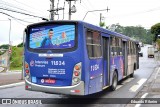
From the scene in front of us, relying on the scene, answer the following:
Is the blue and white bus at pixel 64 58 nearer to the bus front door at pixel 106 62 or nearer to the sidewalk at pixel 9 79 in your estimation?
the bus front door at pixel 106 62

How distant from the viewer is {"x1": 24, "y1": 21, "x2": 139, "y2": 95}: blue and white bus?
8.94 m

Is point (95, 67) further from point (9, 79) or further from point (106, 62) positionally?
point (9, 79)

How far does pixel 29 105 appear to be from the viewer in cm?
984

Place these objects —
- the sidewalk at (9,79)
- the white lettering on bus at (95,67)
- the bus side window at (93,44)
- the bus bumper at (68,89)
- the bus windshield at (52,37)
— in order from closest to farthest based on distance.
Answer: the bus bumper at (68,89) < the bus windshield at (52,37) < the bus side window at (93,44) < the white lettering on bus at (95,67) < the sidewalk at (9,79)

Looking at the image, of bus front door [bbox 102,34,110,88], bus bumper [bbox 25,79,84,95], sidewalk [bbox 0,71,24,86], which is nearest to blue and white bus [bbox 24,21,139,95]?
bus bumper [bbox 25,79,84,95]

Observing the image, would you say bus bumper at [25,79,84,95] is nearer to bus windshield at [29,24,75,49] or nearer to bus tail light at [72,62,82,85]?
bus tail light at [72,62,82,85]

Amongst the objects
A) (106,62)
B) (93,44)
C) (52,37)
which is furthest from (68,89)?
(106,62)

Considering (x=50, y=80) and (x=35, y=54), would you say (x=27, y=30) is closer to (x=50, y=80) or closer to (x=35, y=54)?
(x=35, y=54)

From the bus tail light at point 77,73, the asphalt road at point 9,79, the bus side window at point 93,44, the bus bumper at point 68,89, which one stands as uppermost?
the bus side window at point 93,44

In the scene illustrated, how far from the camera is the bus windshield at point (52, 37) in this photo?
9.22m

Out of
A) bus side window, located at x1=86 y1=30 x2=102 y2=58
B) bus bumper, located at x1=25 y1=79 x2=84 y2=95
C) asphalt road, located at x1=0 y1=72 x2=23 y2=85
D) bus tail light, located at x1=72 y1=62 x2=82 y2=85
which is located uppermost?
bus side window, located at x1=86 y1=30 x2=102 y2=58

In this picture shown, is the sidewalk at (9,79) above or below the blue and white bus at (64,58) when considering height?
below

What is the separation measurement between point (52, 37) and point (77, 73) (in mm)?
1540

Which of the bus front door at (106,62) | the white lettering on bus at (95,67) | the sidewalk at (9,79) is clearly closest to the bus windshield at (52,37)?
the white lettering on bus at (95,67)
